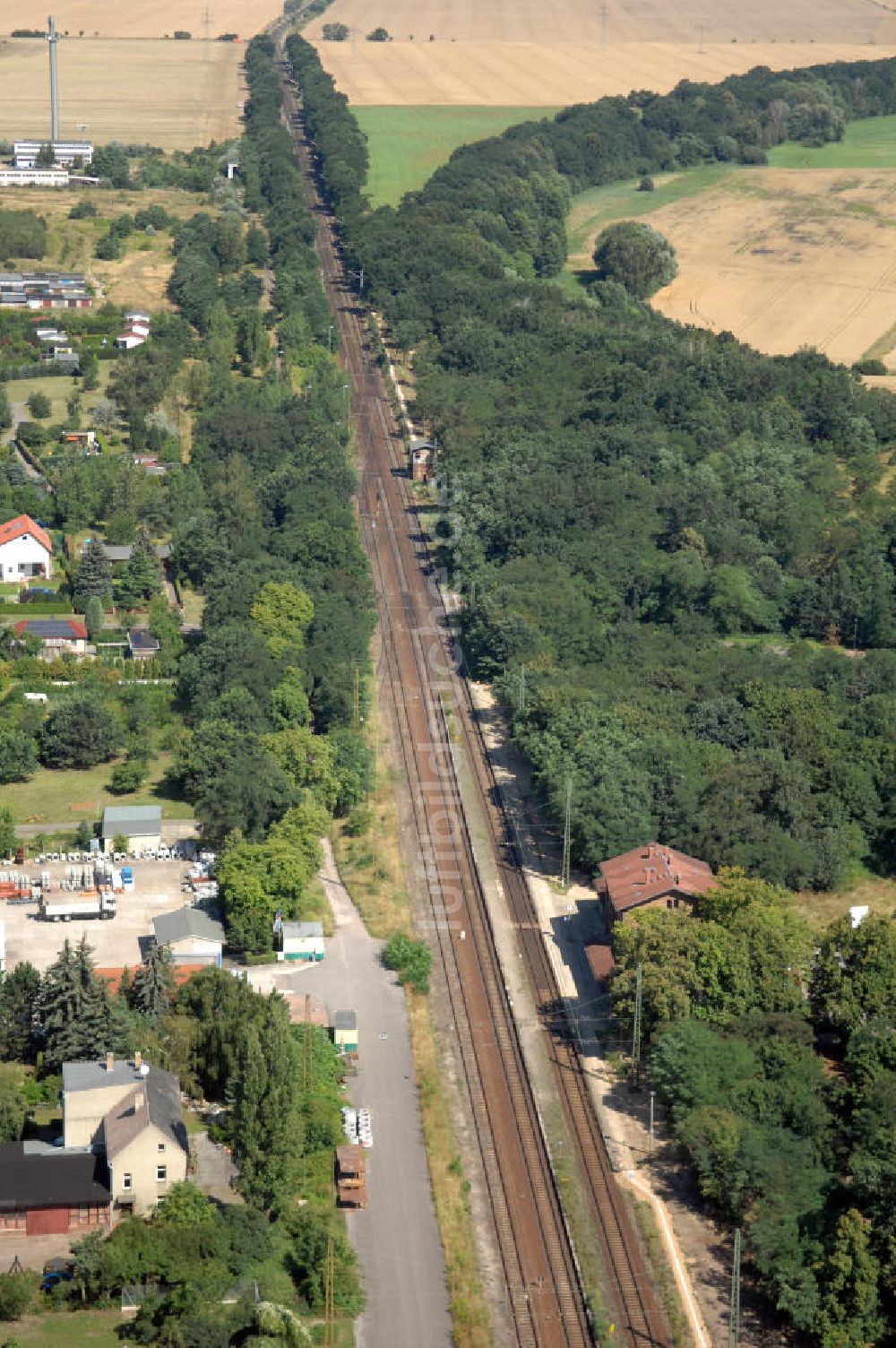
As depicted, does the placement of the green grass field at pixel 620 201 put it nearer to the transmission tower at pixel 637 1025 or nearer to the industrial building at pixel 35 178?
the industrial building at pixel 35 178

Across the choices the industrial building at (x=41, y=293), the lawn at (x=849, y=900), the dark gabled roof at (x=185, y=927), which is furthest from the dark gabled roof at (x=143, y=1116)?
the industrial building at (x=41, y=293)

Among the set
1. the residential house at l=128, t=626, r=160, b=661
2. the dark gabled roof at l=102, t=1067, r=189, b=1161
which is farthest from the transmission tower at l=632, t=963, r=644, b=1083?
the residential house at l=128, t=626, r=160, b=661

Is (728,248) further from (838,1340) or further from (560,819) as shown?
(838,1340)

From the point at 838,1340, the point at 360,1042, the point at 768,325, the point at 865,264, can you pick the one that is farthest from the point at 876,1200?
the point at 865,264

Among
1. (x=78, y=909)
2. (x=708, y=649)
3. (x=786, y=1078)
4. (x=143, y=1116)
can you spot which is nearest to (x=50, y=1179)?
(x=143, y=1116)

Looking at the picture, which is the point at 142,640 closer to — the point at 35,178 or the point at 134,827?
the point at 134,827
